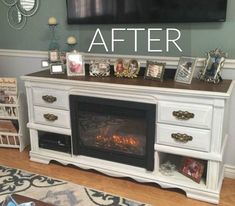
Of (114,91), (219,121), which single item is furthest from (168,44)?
(219,121)

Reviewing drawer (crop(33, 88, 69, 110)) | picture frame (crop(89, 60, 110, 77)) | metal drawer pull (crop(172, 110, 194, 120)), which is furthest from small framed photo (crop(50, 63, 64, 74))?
metal drawer pull (crop(172, 110, 194, 120))

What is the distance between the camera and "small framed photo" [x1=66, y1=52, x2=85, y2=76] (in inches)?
99.9

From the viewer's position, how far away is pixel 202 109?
2.02 meters

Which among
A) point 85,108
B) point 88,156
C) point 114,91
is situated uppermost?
point 114,91

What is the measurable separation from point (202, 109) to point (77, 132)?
1.05 metres

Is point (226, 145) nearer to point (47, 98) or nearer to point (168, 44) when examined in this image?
point (168, 44)

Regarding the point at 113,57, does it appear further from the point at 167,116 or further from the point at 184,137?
the point at 184,137

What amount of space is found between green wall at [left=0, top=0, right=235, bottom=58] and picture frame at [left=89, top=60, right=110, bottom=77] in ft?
0.86

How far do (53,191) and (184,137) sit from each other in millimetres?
1055

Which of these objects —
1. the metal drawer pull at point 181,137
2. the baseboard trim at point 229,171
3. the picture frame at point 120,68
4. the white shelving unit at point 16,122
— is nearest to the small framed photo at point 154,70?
the picture frame at point 120,68

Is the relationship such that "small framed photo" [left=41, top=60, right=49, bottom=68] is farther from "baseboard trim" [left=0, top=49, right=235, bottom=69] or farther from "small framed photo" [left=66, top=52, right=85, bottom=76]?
"small framed photo" [left=66, top=52, right=85, bottom=76]

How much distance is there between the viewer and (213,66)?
220cm

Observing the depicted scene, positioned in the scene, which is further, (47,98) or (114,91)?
(47,98)

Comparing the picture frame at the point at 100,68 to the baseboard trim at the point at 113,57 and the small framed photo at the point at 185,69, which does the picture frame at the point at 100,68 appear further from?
the small framed photo at the point at 185,69
